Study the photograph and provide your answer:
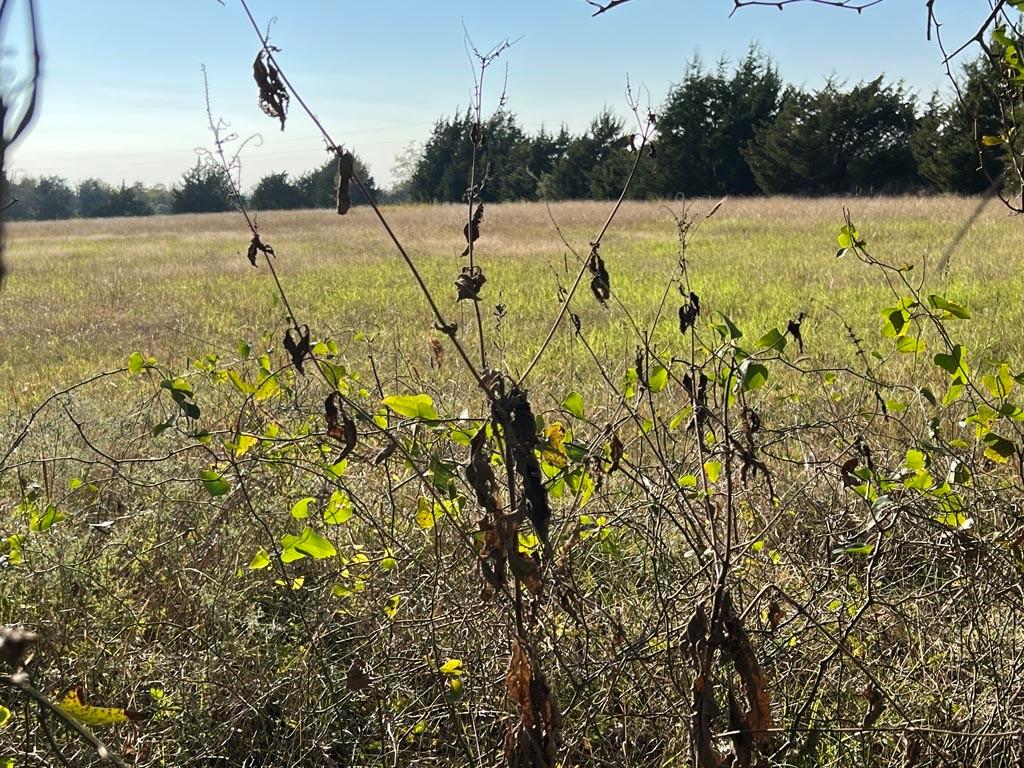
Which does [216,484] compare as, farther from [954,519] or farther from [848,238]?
[954,519]

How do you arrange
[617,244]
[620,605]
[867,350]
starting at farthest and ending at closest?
1. [617,244]
2. [867,350]
3. [620,605]

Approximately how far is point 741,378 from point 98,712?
1.06 metres

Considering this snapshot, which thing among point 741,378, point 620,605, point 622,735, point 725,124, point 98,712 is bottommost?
point 622,735

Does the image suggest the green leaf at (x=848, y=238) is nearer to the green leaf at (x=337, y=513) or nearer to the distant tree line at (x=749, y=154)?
the green leaf at (x=337, y=513)

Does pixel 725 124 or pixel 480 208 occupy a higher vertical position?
pixel 725 124

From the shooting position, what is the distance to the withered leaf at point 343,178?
3.76ft

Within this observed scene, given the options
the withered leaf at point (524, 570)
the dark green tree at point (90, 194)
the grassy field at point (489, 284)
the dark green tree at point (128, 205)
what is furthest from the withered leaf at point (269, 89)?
the dark green tree at point (90, 194)

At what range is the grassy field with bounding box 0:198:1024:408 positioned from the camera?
6824 millimetres

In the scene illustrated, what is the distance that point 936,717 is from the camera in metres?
1.71

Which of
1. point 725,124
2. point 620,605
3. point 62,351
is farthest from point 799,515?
point 725,124

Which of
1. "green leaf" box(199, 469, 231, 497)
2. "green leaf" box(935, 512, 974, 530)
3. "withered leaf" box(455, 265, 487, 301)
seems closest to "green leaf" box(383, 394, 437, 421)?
"withered leaf" box(455, 265, 487, 301)

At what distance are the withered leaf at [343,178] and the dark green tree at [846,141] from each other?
104 feet

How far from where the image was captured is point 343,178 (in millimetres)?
1181

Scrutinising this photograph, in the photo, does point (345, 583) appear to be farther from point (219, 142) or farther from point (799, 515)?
point (799, 515)
